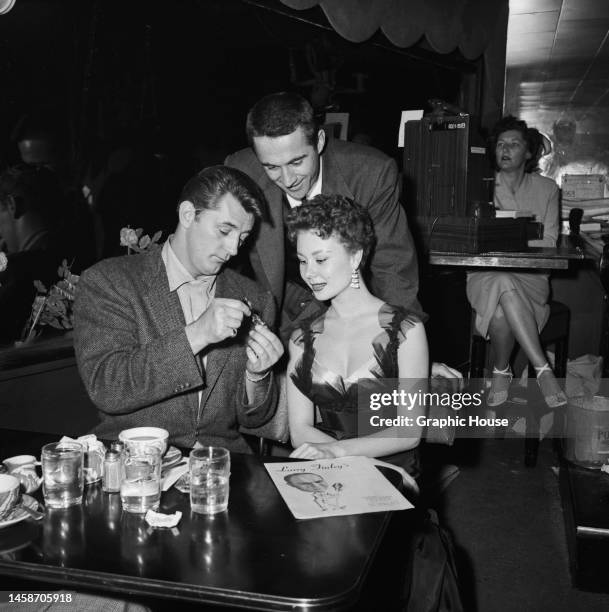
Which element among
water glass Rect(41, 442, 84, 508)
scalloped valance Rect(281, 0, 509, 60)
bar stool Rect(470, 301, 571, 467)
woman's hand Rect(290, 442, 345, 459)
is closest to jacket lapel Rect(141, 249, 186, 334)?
woman's hand Rect(290, 442, 345, 459)

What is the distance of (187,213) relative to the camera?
2.13 meters

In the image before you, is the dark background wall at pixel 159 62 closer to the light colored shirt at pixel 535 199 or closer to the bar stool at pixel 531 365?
the light colored shirt at pixel 535 199

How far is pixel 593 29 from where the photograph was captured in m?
7.82

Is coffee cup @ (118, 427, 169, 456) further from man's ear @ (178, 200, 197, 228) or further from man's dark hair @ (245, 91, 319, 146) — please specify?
man's dark hair @ (245, 91, 319, 146)

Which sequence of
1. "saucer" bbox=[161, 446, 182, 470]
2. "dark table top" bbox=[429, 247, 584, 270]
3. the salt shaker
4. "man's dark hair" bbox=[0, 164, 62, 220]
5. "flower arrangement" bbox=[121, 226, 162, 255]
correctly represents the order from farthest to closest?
"dark table top" bbox=[429, 247, 584, 270] → "flower arrangement" bbox=[121, 226, 162, 255] → "man's dark hair" bbox=[0, 164, 62, 220] → "saucer" bbox=[161, 446, 182, 470] → the salt shaker

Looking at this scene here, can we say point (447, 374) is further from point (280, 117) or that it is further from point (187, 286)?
point (280, 117)

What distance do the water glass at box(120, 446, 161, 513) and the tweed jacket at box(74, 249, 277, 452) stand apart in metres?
0.49

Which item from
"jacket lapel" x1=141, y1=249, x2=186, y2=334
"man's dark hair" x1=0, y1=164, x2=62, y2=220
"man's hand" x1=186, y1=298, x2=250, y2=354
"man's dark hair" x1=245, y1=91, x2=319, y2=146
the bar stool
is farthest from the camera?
the bar stool

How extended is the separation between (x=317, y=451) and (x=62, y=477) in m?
0.67

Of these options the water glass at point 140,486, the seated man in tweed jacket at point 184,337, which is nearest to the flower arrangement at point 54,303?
the seated man in tweed jacket at point 184,337

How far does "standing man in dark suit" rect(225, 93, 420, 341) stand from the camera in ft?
7.92

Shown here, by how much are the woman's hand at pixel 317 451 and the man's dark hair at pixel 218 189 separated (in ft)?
2.40

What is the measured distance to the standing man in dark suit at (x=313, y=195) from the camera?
2.41 m

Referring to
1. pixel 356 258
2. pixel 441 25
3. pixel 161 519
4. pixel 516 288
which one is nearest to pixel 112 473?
pixel 161 519
